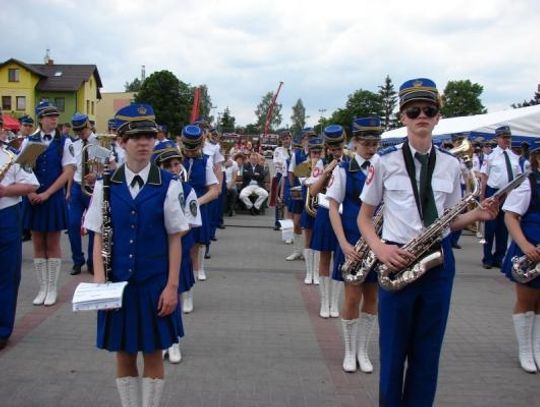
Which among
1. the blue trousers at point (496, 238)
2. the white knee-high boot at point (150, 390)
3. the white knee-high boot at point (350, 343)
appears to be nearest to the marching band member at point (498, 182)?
the blue trousers at point (496, 238)

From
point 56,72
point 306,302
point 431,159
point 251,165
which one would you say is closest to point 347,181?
point 431,159

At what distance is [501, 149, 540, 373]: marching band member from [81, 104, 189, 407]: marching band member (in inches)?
119

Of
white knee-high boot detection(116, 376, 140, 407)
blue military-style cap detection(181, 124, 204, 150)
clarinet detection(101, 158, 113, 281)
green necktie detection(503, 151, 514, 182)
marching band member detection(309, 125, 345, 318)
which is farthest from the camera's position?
green necktie detection(503, 151, 514, 182)

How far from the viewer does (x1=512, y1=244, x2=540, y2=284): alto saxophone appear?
4.78 m

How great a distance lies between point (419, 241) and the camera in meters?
3.15

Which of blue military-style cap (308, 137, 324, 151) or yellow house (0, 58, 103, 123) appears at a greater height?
yellow house (0, 58, 103, 123)

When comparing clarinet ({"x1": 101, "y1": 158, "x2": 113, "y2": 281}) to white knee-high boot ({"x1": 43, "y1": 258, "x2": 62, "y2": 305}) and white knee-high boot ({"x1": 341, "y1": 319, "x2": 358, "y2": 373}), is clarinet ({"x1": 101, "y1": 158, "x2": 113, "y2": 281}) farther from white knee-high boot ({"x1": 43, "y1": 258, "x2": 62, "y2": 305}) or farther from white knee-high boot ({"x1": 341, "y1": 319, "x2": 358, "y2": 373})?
white knee-high boot ({"x1": 43, "y1": 258, "x2": 62, "y2": 305})

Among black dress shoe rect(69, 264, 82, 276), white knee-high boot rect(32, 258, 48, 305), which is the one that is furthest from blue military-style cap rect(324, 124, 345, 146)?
black dress shoe rect(69, 264, 82, 276)

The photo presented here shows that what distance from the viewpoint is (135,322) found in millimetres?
3363

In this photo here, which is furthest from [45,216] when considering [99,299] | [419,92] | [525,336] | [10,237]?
[525,336]

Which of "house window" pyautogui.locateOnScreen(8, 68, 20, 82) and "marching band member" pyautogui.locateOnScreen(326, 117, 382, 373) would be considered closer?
"marching band member" pyautogui.locateOnScreen(326, 117, 382, 373)

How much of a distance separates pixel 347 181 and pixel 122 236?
Answer: 2344 millimetres

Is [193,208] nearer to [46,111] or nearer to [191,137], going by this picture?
[191,137]

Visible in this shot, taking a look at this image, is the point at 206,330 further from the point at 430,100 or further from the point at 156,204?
the point at 430,100
